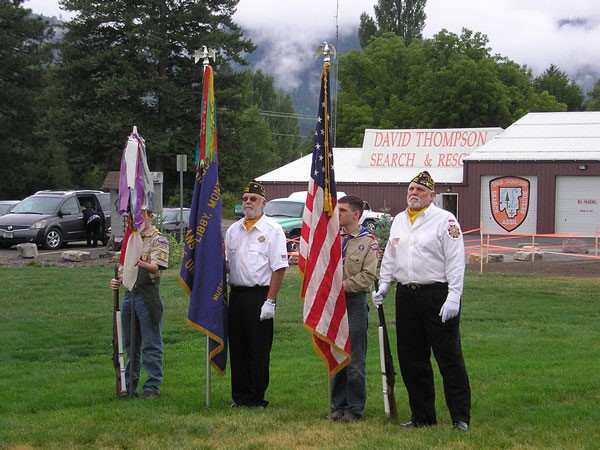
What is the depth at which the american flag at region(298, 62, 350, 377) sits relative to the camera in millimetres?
7719

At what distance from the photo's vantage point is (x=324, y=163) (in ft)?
26.3

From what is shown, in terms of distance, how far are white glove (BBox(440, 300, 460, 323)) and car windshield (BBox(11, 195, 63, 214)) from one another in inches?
931

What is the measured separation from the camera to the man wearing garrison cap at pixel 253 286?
808 centimetres

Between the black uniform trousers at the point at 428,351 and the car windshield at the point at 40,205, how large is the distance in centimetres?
2313

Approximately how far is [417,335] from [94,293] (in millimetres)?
10393

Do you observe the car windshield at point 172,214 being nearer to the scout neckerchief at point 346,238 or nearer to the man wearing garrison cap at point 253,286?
the man wearing garrison cap at point 253,286

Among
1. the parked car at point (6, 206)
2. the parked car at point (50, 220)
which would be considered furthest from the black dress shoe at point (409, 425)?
the parked car at point (6, 206)

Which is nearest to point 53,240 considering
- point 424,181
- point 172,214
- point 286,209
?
point 172,214

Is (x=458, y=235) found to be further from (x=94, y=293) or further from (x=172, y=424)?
(x=94, y=293)

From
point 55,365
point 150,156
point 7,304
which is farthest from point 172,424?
point 150,156

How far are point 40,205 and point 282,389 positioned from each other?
2202 cm

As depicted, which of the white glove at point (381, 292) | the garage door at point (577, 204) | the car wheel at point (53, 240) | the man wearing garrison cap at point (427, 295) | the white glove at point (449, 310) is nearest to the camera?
the white glove at point (449, 310)

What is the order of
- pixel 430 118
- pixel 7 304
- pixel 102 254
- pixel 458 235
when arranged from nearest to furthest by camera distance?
pixel 458 235 → pixel 7 304 → pixel 102 254 → pixel 430 118

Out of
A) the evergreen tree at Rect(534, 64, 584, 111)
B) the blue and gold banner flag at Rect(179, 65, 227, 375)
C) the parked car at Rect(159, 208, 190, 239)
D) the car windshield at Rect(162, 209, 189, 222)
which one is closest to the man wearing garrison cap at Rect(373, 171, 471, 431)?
the blue and gold banner flag at Rect(179, 65, 227, 375)
